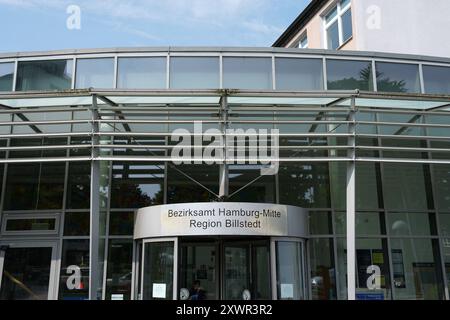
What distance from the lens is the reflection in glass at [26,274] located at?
10961 mm

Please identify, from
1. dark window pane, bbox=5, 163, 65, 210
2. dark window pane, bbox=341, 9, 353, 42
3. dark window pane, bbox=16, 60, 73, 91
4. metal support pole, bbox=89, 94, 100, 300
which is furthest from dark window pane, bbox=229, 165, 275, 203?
dark window pane, bbox=341, 9, 353, 42

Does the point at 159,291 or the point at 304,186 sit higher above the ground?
the point at 304,186

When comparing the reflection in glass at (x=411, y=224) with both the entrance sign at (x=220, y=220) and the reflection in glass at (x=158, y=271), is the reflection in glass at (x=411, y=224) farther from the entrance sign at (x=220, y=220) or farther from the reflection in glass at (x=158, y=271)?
the reflection in glass at (x=158, y=271)

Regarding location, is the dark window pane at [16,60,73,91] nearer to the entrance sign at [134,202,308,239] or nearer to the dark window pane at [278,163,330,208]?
the entrance sign at [134,202,308,239]

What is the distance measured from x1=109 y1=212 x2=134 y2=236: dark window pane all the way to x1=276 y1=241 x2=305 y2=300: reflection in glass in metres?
3.58

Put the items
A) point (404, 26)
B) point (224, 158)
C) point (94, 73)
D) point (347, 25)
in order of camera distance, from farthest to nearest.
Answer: point (347, 25) → point (404, 26) → point (94, 73) → point (224, 158)

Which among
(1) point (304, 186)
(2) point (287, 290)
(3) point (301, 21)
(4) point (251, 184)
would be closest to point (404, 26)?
(3) point (301, 21)

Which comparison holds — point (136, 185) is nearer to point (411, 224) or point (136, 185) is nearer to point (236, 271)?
point (236, 271)

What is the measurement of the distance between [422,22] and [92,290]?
16.3 m

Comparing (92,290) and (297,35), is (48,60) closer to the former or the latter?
(92,290)

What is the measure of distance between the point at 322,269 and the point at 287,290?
210 centimetres

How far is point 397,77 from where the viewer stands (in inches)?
491

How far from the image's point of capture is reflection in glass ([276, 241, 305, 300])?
935cm
